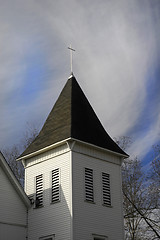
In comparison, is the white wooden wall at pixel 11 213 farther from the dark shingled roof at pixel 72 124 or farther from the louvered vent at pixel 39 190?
the dark shingled roof at pixel 72 124

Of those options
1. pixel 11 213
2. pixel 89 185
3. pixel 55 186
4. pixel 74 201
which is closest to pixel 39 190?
pixel 55 186

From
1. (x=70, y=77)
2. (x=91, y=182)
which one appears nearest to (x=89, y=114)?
(x=70, y=77)

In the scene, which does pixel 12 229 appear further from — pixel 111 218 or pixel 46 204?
pixel 111 218

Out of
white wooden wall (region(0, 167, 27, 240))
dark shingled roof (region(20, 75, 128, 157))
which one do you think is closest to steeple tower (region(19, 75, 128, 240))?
dark shingled roof (region(20, 75, 128, 157))

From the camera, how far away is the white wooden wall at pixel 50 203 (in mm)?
23030

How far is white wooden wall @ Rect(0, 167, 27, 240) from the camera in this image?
76.9 ft

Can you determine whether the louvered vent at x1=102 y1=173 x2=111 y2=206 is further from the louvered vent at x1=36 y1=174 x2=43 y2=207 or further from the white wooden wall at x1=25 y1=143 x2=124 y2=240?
the louvered vent at x1=36 y1=174 x2=43 y2=207

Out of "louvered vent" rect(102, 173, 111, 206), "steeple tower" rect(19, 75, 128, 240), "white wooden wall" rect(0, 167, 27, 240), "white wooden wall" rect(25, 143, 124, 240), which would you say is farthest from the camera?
"louvered vent" rect(102, 173, 111, 206)

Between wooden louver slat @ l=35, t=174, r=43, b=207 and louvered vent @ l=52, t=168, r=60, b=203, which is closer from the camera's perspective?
louvered vent @ l=52, t=168, r=60, b=203

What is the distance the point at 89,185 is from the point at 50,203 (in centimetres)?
232

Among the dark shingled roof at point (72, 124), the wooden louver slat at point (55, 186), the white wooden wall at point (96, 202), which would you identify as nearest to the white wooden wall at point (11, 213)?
the wooden louver slat at point (55, 186)

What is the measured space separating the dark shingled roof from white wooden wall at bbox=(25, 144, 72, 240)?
0.82 m

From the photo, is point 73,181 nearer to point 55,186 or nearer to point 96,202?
point 55,186

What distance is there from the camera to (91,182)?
968 inches
